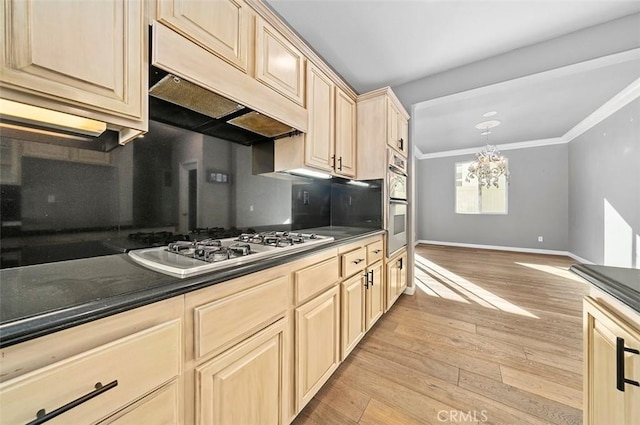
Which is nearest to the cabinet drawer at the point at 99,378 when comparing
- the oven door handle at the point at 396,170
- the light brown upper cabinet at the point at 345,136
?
the light brown upper cabinet at the point at 345,136

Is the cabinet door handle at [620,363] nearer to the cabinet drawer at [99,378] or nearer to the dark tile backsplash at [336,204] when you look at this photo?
the cabinet drawer at [99,378]

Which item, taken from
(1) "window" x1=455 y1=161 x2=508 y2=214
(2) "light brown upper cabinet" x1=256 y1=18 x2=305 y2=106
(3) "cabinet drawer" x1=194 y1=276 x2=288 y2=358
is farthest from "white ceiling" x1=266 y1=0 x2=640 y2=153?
(1) "window" x1=455 y1=161 x2=508 y2=214

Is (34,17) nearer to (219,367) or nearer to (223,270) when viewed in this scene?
(223,270)

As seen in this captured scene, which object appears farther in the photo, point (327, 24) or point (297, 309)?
point (327, 24)

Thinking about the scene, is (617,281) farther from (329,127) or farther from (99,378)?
(329,127)

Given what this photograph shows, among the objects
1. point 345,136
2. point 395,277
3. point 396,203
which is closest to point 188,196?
point 345,136

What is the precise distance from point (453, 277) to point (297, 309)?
348 centimetres

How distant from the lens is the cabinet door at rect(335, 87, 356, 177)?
2.07 meters

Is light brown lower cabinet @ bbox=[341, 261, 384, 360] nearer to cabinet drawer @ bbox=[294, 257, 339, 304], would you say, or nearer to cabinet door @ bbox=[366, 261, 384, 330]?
cabinet door @ bbox=[366, 261, 384, 330]

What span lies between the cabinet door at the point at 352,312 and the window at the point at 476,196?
583 centimetres

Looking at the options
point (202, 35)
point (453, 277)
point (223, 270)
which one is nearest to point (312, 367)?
point (223, 270)

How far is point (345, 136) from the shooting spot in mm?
2201

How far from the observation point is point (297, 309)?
117cm

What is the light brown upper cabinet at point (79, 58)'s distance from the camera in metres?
0.61
